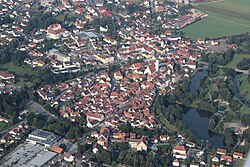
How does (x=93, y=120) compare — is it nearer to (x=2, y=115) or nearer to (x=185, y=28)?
(x=2, y=115)

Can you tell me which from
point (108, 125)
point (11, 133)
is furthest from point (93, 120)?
point (11, 133)

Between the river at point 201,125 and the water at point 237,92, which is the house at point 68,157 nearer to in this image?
the river at point 201,125

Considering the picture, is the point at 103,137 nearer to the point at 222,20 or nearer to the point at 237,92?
the point at 237,92

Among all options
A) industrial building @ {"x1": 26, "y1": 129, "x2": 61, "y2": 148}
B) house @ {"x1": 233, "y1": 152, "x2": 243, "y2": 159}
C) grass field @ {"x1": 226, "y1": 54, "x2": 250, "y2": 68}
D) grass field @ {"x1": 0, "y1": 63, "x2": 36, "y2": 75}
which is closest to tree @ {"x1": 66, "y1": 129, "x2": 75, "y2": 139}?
industrial building @ {"x1": 26, "y1": 129, "x2": 61, "y2": 148}

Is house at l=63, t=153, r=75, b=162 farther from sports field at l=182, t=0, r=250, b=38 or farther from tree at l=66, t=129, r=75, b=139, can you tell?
sports field at l=182, t=0, r=250, b=38

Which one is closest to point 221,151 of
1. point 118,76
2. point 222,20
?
point 118,76

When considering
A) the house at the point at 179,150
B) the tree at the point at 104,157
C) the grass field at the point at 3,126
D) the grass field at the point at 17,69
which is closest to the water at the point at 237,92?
the house at the point at 179,150
